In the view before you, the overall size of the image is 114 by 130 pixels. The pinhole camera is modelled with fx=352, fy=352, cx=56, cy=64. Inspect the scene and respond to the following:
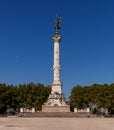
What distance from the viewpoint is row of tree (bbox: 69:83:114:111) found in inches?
3807

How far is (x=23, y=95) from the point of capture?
335ft

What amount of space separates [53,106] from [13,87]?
83.0ft

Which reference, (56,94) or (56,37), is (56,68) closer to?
(56,94)

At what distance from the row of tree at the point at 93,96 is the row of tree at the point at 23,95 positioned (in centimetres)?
867

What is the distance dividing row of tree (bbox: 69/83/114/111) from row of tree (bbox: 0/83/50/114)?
28.4 ft

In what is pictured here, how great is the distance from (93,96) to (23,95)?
20178mm

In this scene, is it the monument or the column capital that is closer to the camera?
the monument
